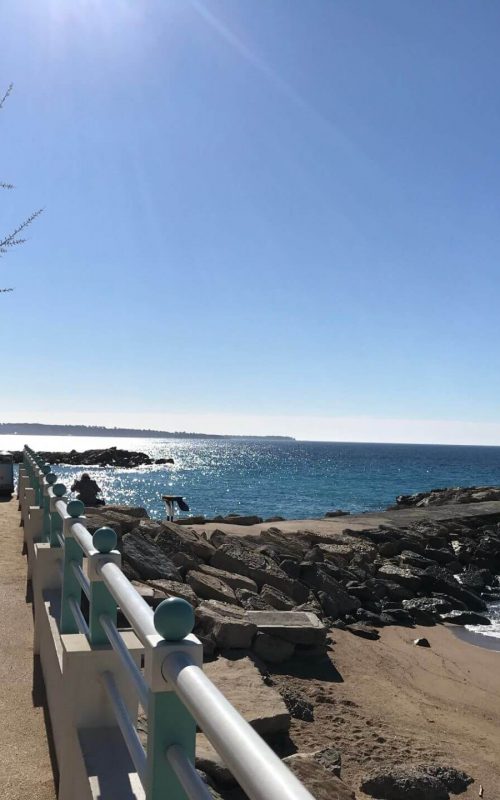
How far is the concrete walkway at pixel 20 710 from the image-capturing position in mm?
3445

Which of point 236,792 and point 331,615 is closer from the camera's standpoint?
point 236,792

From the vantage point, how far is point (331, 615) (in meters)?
11.0

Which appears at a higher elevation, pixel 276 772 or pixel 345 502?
pixel 276 772

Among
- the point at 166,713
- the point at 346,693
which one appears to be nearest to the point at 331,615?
the point at 346,693

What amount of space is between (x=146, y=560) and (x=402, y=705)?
3331mm

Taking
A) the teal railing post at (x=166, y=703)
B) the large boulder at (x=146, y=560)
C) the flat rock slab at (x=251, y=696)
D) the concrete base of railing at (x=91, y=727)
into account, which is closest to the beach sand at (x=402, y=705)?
the flat rock slab at (x=251, y=696)

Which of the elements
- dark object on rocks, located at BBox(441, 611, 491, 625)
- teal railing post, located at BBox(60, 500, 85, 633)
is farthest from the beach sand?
teal railing post, located at BBox(60, 500, 85, 633)

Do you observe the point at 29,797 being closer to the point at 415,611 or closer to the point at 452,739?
the point at 452,739

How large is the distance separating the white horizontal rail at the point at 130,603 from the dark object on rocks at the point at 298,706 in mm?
4299

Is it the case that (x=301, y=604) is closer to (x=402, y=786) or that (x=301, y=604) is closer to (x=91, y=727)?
(x=402, y=786)

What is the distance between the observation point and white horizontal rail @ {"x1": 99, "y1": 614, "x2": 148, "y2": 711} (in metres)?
1.89

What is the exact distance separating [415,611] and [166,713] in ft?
39.6

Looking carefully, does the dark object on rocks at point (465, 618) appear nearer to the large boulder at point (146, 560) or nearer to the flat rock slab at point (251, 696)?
the large boulder at point (146, 560)

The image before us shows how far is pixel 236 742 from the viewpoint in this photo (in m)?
1.15
